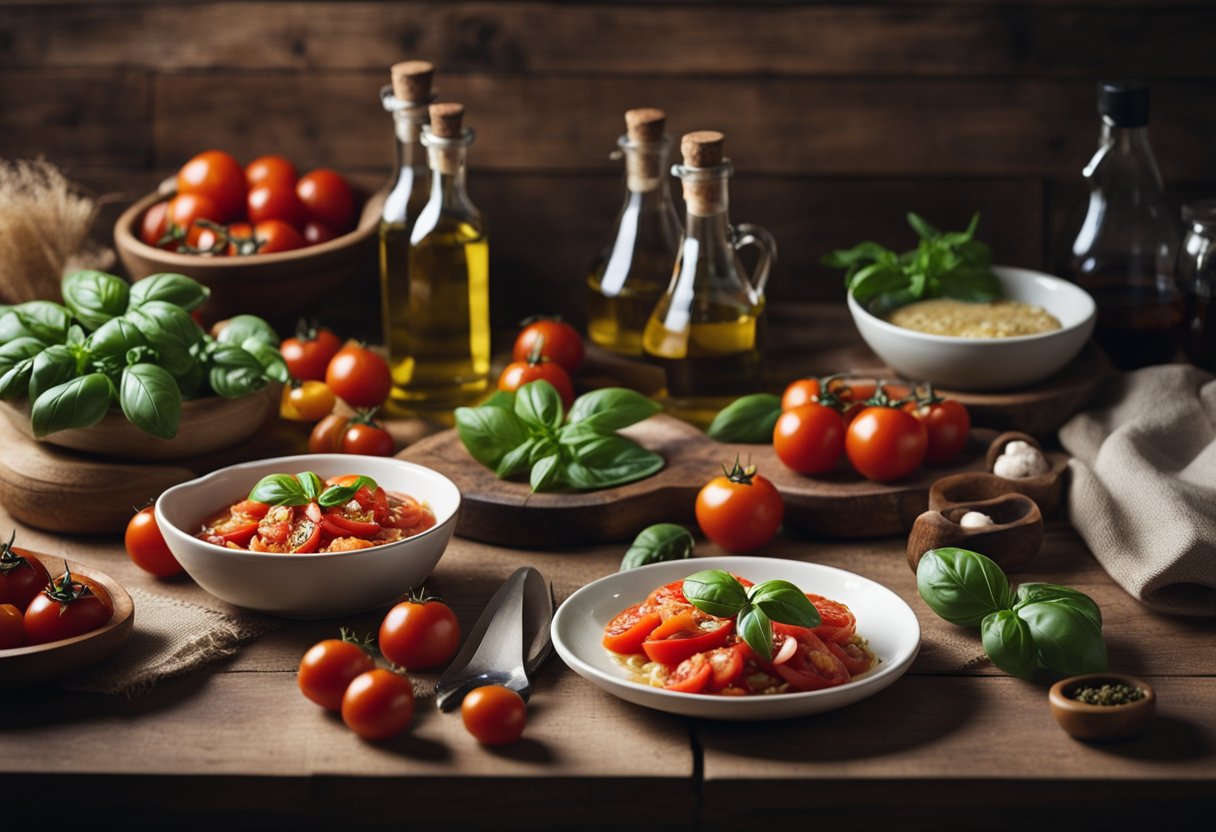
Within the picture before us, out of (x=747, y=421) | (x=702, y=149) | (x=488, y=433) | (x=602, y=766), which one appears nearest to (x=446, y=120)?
(x=702, y=149)

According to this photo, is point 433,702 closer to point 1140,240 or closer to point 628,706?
point 628,706

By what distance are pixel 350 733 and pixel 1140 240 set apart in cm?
138

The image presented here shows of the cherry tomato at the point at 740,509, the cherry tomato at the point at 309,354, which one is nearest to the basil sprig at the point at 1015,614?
the cherry tomato at the point at 740,509

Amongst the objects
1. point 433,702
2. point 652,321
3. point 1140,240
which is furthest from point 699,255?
point 433,702

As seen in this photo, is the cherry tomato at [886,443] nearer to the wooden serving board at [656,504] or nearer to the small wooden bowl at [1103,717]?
the wooden serving board at [656,504]

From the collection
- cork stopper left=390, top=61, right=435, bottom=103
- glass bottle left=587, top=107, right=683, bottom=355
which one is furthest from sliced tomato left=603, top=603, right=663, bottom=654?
cork stopper left=390, top=61, right=435, bottom=103

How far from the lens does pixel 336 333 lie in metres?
2.32

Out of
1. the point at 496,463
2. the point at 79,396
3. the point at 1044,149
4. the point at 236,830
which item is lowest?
the point at 236,830

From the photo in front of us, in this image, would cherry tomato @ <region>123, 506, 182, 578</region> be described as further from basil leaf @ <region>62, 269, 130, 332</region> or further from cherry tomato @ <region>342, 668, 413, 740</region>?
cherry tomato @ <region>342, 668, 413, 740</region>

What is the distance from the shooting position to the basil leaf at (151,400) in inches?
59.7

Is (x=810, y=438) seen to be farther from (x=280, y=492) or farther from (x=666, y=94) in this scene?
(x=666, y=94)

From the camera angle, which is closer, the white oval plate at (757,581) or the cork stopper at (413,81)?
the white oval plate at (757,581)

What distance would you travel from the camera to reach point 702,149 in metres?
1.80

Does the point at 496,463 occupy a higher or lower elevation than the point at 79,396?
lower
